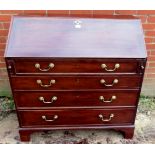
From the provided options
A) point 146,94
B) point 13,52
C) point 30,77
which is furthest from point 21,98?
point 146,94

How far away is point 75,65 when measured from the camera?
2539 mm

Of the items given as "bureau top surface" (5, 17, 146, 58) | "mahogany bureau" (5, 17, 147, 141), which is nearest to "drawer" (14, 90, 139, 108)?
"mahogany bureau" (5, 17, 147, 141)

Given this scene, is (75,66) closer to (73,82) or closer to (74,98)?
(73,82)

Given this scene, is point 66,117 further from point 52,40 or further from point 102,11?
point 102,11

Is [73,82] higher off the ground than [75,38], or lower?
lower

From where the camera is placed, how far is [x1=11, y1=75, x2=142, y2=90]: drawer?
2.62 meters

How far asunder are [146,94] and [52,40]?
1787 millimetres

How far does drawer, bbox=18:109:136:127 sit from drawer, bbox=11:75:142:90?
31 centimetres

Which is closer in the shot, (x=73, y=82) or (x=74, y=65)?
(x=74, y=65)

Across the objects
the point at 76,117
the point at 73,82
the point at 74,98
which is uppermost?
the point at 73,82

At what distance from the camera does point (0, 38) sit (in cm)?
326

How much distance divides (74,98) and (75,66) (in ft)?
1.28

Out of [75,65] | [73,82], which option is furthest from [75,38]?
[73,82]

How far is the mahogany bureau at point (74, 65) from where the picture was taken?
2.50 m
